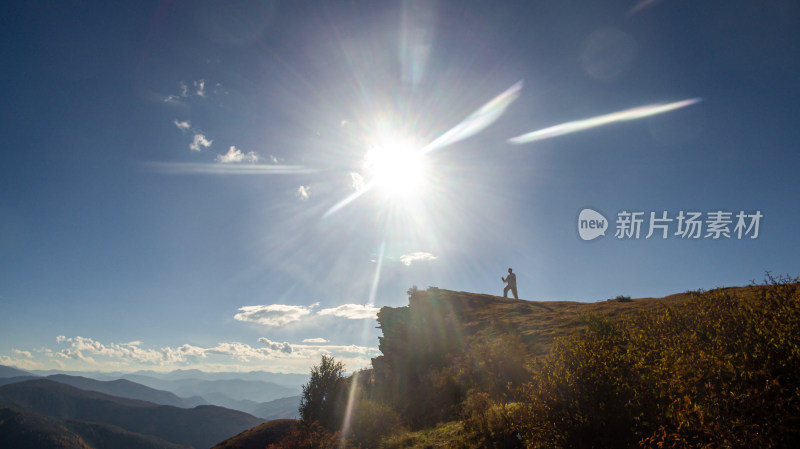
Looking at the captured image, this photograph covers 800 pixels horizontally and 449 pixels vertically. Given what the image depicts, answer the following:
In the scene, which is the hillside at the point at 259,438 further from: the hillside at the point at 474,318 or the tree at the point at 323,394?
the hillside at the point at 474,318

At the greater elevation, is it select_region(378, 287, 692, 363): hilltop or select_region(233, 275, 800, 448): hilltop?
select_region(378, 287, 692, 363): hilltop

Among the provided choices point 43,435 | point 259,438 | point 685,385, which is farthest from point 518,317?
point 43,435

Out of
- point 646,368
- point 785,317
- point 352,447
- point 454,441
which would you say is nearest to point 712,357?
point 646,368

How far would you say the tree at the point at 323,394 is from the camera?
18.6m

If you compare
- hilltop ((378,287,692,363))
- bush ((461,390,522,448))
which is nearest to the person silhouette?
hilltop ((378,287,692,363))

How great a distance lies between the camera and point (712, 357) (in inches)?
218

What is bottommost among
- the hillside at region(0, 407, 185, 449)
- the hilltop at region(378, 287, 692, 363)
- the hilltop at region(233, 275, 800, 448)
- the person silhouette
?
the hillside at region(0, 407, 185, 449)

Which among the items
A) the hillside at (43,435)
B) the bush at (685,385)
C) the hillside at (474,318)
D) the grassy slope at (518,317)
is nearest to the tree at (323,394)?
the hillside at (474,318)

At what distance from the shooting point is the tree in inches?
733

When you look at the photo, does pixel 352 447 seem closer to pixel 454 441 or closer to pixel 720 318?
pixel 454 441

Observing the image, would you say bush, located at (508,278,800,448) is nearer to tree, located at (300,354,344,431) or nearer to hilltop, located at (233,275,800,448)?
hilltop, located at (233,275,800,448)

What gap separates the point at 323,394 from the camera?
2020 cm

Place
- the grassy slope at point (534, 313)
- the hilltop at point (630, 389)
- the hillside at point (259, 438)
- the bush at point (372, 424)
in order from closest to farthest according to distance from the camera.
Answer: the hilltop at point (630, 389)
the bush at point (372, 424)
the grassy slope at point (534, 313)
the hillside at point (259, 438)

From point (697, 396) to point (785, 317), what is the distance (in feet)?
7.61
